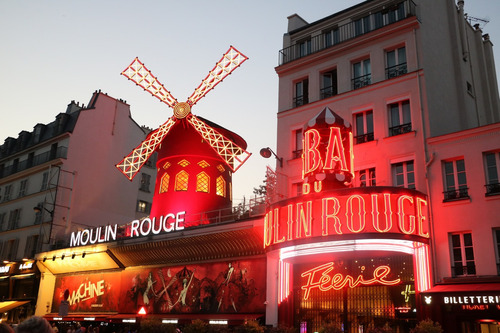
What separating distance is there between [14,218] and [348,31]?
19.2m

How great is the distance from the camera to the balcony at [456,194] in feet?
36.4

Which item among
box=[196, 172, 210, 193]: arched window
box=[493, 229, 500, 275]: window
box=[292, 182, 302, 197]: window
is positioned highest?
box=[196, 172, 210, 193]: arched window

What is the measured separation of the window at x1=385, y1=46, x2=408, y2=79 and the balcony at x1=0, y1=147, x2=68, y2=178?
51.7 ft

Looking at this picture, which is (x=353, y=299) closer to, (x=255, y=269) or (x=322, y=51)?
(x=255, y=269)

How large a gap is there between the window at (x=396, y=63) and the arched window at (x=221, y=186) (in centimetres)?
847

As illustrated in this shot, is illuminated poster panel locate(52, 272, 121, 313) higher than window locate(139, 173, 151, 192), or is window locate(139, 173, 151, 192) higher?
window locate(139, 173, 151, 192)

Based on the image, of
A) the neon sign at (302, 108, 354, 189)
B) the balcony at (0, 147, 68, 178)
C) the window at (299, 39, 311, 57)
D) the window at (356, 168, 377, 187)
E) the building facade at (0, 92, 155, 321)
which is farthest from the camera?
the balcony at (0, 147, 68, 178)

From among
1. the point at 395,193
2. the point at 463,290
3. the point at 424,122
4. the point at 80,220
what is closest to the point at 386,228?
the point at 395,193

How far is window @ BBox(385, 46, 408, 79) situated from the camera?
13266 millimetres

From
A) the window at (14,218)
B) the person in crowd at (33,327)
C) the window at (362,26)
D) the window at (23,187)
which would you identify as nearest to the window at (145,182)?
the window at (23,187)

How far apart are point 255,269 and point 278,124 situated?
4.41m

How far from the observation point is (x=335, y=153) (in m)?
12.0

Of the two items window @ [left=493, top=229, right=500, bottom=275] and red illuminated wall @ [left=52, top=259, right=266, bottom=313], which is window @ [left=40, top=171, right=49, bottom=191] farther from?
window @ [left=493, top=229, right=500, bottom=275]

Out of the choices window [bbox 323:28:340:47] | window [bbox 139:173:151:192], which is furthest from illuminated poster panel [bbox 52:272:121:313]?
window [bbox 323:28:340:47]
